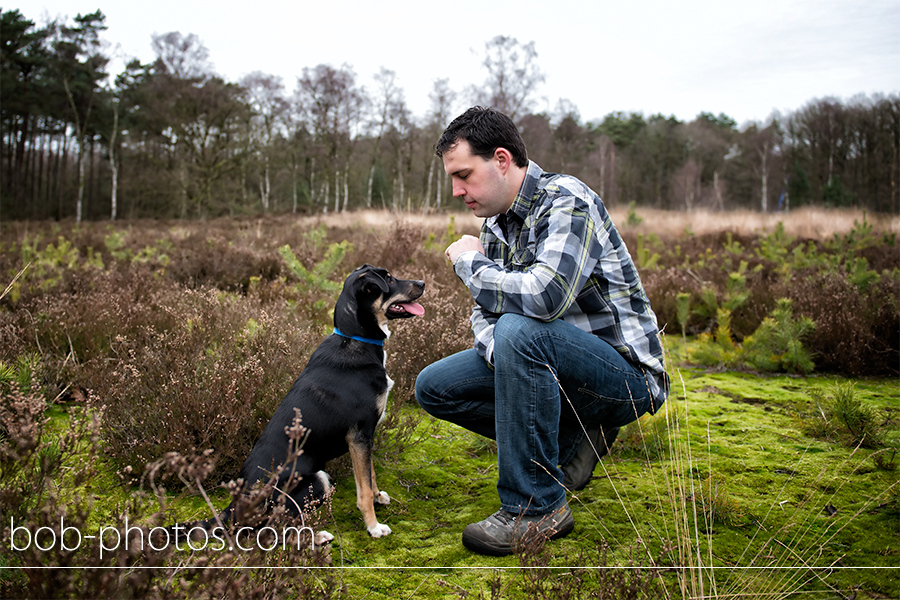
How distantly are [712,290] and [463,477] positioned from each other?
491 cm

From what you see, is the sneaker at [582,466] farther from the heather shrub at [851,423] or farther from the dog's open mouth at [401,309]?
the heather shrub at [851,423]

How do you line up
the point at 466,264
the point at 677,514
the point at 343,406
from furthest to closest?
the point at 466,264, the point at 343,406, the point at 677,514

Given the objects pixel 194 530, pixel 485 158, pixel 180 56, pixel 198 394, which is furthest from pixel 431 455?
pixel 180 56

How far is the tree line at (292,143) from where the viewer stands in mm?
28875

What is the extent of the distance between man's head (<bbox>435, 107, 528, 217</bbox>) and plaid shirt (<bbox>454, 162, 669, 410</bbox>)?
9 centimetres

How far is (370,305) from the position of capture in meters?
2.86

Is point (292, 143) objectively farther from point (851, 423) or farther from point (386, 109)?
point (851, 423)

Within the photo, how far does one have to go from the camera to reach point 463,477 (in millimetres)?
3268

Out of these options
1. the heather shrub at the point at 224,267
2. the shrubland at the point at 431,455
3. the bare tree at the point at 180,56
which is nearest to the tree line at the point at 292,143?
→ the bare tree at the point at 180,56

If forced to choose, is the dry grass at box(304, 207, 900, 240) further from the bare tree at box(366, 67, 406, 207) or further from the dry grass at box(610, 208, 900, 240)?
the bare tree at box(366, 67, 406, 207)

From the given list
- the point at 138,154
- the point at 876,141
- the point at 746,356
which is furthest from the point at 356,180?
the point at 746,356

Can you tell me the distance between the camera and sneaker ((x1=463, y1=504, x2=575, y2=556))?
7.77 ft

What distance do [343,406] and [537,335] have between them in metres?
1.00

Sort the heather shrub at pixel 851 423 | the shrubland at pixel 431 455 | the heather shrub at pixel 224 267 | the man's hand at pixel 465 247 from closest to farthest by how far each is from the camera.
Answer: the shrubland at pixel 431 455 < the man's hand at pixel 465 247 < the heather shrub at pixel 851 423 < the heather shrub at pixel 224 267
